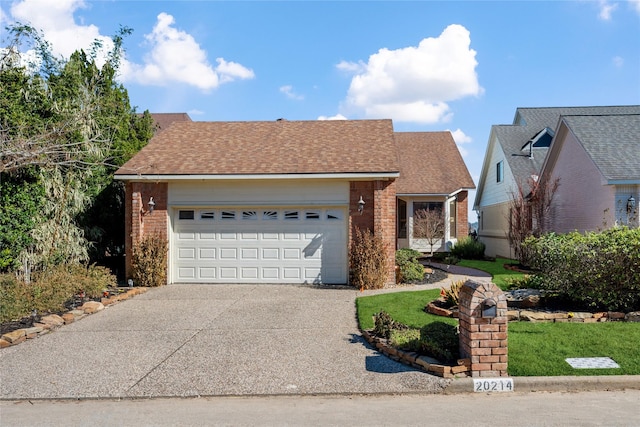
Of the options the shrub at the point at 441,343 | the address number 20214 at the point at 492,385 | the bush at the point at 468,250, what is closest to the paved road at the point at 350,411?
the address number 20214 at the point at 492,385

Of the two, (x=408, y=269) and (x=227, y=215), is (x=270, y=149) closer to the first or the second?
(x=227, y=215)

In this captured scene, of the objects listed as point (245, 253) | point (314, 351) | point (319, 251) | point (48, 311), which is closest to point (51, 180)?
point (48, 311)

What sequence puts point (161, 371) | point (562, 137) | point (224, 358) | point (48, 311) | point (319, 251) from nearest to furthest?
1. point (161, 371)
2. point (224, 358)
3. point (48, 311)
4. point (319, 251)
5. point (562, 137)

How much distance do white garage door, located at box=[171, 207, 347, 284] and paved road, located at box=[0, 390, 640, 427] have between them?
322 inches

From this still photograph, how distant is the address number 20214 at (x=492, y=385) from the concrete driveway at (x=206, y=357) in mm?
418

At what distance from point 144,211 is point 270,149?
13.8 ft

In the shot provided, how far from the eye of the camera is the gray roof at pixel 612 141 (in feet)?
45.6

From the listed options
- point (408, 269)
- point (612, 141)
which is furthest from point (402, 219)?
point (612, 141)

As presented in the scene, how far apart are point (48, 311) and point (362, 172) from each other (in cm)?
814

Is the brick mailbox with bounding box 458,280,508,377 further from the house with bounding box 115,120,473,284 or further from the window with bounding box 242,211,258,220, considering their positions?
the window with bounding box 242,211,258,220

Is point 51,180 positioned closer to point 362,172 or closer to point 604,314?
point 362,172

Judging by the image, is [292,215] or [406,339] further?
[292,215]

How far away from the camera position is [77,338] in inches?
328

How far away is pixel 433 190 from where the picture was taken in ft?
73.1
